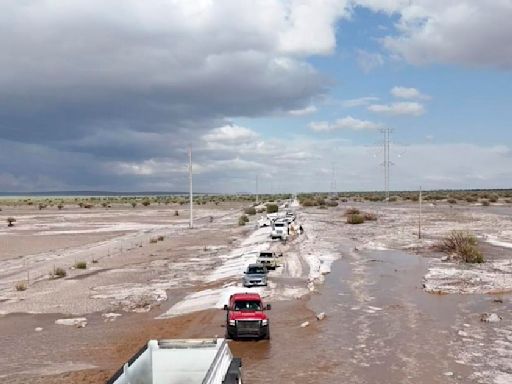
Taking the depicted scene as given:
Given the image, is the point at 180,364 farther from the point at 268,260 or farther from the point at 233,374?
the point at 268,260

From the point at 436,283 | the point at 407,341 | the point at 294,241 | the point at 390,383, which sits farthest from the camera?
the point at 294,241

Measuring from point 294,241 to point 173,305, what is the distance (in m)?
31.6

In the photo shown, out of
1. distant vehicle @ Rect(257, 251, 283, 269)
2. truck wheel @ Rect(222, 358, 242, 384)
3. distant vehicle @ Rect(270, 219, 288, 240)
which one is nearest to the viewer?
truck wheel @ Rect(222, 358, 242, 384)

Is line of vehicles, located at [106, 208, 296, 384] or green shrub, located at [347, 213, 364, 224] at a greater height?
line of vehicles, located at [106, 208, 296, 384]

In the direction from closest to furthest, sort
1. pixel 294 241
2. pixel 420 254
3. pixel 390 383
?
pixel 390 383
pixel 420 254
pixel 294 241

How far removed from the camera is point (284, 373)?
59.0 feet

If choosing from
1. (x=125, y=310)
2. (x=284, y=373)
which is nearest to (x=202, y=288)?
(x=125, y=310)

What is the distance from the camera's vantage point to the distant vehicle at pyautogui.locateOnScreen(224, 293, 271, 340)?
21062mm

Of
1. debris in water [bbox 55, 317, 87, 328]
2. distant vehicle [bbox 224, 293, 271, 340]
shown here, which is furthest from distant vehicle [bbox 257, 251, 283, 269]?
distant vehicle [bbox 224, 293, 271, 340]

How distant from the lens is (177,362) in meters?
12.1

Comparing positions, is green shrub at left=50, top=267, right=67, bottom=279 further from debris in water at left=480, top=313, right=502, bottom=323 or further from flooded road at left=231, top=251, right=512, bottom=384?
debris in water at left=480, top=313, right=502, bottom=323

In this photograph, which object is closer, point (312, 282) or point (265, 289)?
point (265, 289)

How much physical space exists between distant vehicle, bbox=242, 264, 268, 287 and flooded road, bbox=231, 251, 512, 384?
11.3 ft

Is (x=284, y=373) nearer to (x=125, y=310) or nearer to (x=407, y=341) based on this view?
(x=407, y=341)
